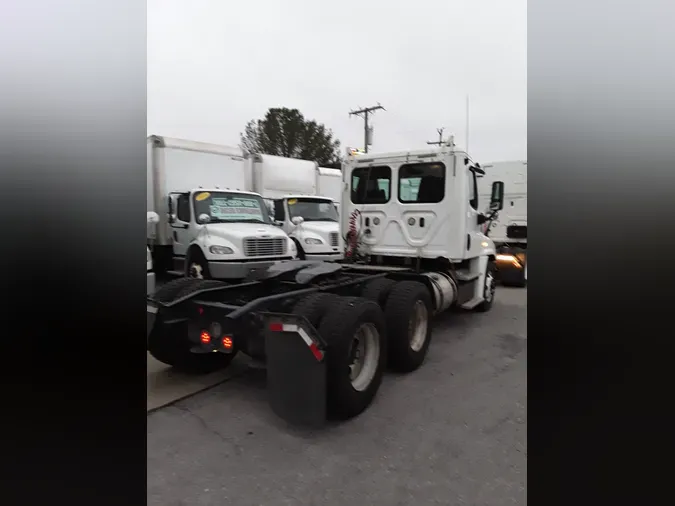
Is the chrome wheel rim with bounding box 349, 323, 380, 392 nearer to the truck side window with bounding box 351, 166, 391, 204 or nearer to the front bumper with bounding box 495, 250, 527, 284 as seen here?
the truck side window with bounding box 351, 166, 391, 204

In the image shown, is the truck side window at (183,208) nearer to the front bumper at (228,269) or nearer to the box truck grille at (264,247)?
the front bumper at (228,269)

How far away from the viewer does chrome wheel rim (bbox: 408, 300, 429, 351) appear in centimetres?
504

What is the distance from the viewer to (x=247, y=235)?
341 inches

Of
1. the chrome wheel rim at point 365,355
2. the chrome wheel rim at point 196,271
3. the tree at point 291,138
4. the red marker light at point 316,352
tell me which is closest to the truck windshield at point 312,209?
the chrome wheel rim at point 196,271

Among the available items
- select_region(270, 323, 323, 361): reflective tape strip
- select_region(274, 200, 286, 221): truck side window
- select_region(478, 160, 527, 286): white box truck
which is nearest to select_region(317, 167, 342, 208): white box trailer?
select_region(274, 200, 286, 221): truck side window

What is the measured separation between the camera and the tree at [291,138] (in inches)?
1171

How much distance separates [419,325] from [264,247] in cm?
463

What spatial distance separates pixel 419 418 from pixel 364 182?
13.4 feet

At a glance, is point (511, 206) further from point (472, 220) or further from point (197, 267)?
point (197, 267)

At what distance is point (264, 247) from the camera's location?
29.1 ft

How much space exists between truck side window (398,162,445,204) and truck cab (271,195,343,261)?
4339 mm

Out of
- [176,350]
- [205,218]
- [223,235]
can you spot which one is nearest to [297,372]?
[176,350]
